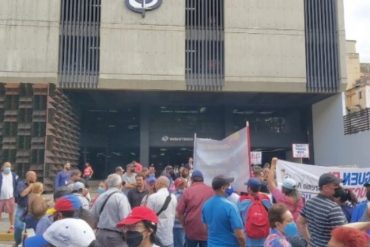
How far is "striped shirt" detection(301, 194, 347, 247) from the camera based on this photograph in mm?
4637

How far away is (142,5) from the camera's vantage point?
26.9 m

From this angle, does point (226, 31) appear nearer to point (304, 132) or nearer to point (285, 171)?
point (304, 132)

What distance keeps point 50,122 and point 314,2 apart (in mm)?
16622

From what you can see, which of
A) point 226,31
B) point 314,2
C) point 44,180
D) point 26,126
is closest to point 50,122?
point 26,126

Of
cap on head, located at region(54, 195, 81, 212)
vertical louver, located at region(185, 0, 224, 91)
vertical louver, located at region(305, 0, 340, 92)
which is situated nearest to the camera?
cap on head, located at region(54, 195, 81, 212)

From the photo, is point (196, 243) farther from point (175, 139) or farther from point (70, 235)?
point (175, 139)

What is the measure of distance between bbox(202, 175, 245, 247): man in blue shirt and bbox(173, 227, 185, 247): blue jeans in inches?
89.3

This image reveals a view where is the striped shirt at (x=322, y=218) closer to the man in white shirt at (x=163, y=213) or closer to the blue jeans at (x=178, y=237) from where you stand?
the man in white shirt at (x=163, y=213)

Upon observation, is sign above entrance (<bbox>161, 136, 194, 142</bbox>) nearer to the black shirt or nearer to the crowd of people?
the crowd of people

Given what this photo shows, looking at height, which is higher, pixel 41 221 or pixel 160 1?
pixel 160 1

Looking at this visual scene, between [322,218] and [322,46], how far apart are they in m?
24.9

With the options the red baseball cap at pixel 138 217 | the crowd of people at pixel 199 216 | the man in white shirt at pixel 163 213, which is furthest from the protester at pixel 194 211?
the red baseball cap at pixel 138 217

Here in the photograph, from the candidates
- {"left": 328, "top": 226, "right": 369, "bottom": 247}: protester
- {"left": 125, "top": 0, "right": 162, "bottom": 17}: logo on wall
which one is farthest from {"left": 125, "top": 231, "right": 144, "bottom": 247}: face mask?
{"left": 125, "top": 0, "right": 162, "bottom": 17}: logo on wall

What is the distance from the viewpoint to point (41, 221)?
505 cm
